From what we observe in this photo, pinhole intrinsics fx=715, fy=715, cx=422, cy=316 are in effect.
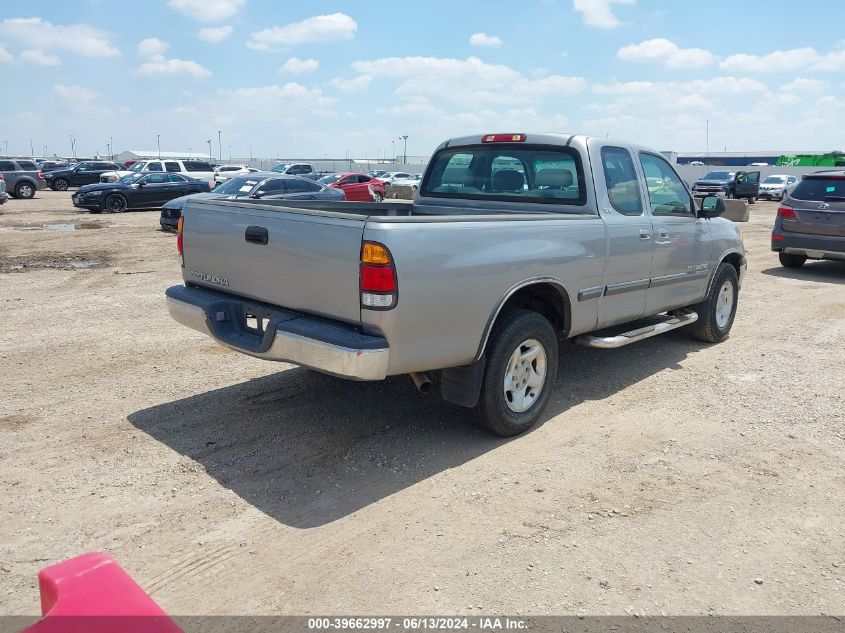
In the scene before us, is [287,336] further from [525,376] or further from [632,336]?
[632,336]

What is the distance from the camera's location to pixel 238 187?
17.7m

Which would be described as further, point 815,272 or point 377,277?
point 815,272

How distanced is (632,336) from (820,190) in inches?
342

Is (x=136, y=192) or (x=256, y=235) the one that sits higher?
(x=136, y=192)

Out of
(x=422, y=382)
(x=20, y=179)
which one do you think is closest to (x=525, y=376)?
(x=422, y=382)

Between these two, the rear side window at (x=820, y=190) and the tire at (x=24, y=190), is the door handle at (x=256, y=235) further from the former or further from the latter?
the tire at (x=24, y=190)

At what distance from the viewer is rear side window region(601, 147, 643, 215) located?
567 centimetres

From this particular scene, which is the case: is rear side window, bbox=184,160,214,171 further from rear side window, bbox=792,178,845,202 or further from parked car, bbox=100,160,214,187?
rear side window, bbox=792,178,845,202

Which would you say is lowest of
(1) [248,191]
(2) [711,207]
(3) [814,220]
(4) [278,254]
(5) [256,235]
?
(3) [814,220]

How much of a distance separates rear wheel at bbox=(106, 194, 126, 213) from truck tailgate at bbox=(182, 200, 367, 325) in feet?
68.8

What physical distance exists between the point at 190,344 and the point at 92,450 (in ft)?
8.65

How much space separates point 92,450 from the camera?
4.53 meters

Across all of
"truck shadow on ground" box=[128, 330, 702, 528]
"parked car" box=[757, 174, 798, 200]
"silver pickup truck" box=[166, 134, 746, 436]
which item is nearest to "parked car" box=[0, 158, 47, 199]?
"silver pickup truck" box=[166, 134, 746, 436]

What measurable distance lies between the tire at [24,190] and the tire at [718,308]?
32.3 metres
